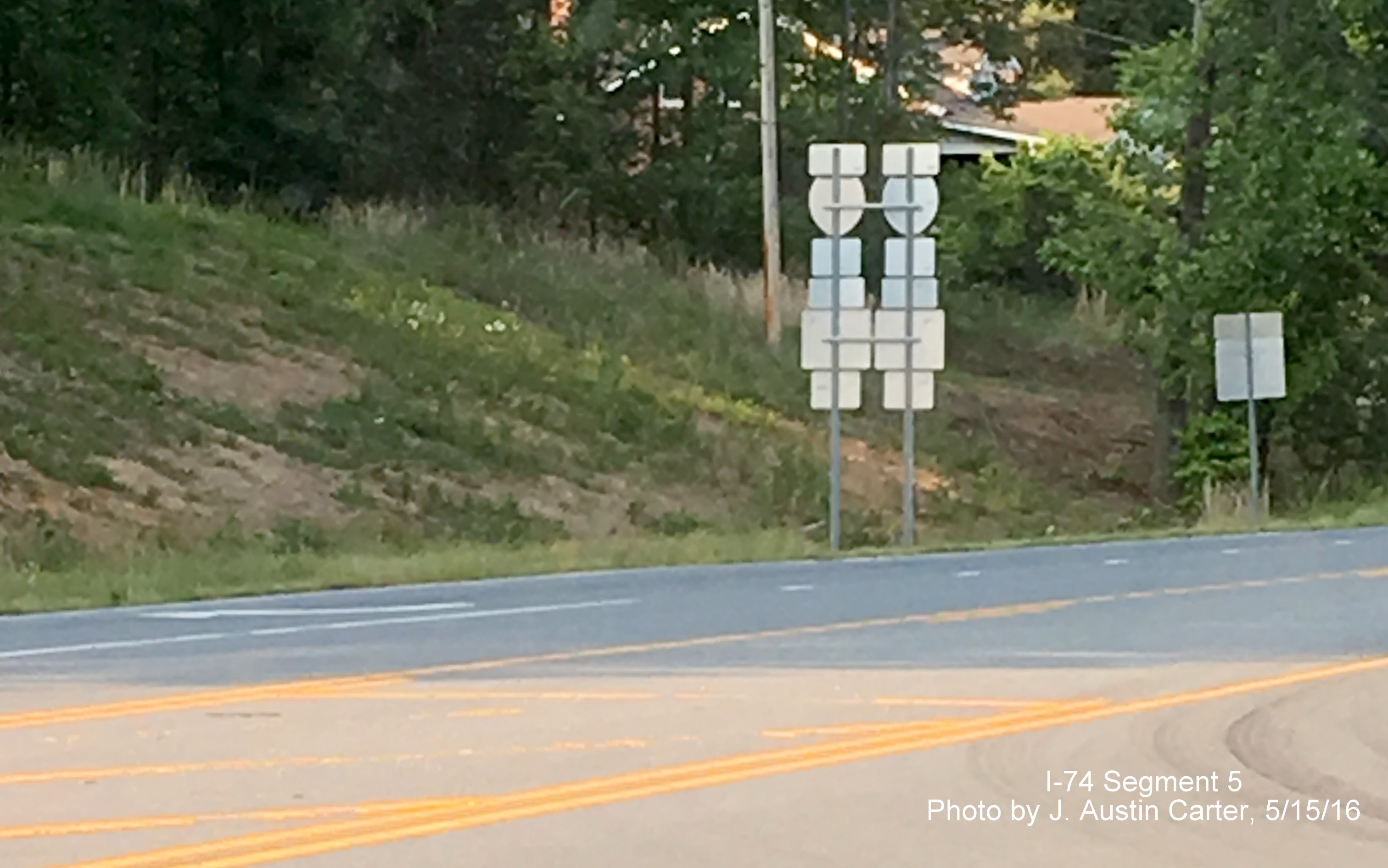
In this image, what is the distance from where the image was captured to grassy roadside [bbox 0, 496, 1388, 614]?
66.2 ft

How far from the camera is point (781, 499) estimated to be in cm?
3603

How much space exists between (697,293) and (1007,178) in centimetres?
648

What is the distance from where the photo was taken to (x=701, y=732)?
39.0 ft

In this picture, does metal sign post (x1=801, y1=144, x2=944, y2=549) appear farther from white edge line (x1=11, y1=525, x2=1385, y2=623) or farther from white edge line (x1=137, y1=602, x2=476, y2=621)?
white edge line (x1=137, y1=602, x2=476, y2=621)

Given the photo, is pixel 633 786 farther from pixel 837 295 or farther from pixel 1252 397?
pixel 1252 397

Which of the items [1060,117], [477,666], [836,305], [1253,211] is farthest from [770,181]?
[477,666]

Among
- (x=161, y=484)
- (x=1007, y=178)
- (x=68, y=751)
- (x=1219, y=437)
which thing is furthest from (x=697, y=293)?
(x=68, y=751)

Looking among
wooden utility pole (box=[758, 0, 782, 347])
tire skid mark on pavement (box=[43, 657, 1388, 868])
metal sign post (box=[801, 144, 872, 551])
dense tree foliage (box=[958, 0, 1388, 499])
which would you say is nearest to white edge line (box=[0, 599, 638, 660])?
tire skid mark on pavement (box=[43, 657, 1388, 868])

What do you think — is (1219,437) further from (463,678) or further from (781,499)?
(463,678)

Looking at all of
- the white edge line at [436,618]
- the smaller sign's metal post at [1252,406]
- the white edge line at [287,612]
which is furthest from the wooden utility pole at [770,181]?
the white edge line at [287,612]

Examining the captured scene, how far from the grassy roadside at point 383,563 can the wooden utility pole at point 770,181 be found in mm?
13152

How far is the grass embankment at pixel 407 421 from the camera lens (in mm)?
27156

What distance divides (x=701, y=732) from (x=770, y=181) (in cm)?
3115

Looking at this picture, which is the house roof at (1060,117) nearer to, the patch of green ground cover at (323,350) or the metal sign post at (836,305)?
the patch of green ground cover at (323,350)
